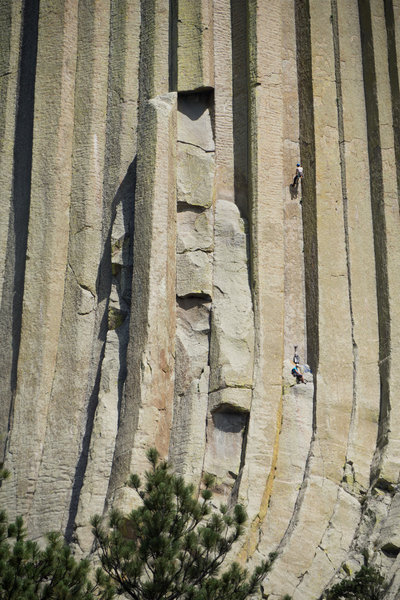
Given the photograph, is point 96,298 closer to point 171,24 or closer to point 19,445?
point 19,445

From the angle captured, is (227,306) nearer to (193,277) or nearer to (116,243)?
(193,277)

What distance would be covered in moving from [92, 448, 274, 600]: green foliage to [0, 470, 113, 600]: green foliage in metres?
0.33

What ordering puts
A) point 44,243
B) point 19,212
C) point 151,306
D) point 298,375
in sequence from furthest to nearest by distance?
point 19,212 < point 44,243 < point 298,375 < point 151,306

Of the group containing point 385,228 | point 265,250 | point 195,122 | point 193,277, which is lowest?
point 193,277

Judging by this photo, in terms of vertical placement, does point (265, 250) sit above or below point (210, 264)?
above

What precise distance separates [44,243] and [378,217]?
4577 millimetres

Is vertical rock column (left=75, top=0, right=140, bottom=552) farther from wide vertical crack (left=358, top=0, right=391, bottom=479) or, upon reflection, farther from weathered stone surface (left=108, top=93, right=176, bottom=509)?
wide vertical crack (left=358, top=0, right=391, bottom=479)

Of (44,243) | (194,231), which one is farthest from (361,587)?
(44,243)

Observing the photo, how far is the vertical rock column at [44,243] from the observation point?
1744cm

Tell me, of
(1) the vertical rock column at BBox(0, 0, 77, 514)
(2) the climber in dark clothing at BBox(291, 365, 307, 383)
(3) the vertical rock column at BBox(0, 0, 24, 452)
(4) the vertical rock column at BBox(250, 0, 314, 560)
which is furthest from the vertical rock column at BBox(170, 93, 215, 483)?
(3) the vertical rock column at BBox(0, 0, 24, 452)

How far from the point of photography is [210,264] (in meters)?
18.0

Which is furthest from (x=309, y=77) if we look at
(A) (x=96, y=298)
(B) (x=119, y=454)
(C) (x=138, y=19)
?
(B) (x=119, y=454)

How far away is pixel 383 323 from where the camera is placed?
18.0 m

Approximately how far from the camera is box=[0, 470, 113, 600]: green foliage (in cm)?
1287
